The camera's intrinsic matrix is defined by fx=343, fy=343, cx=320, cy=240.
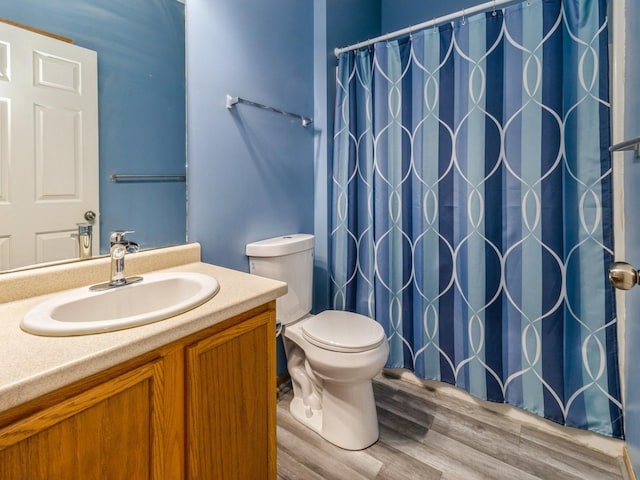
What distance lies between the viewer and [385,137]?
1877 millimetres

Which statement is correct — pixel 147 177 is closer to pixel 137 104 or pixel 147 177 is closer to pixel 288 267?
pixel 137 104

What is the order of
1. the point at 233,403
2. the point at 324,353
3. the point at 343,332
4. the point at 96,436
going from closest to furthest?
the point at 96,436 < the point at 233,403 < the point at 324,353 < the point at 343,332

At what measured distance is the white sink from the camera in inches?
28.3

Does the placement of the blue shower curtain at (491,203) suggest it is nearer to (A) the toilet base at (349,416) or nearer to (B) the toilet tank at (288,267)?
(B) the toilet tank at (288,267)

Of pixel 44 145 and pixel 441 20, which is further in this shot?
pixel 441 20

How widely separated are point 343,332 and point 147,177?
3.35 feet

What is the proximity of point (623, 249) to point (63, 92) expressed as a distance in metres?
2.04

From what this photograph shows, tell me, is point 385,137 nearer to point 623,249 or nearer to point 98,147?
point 623,249

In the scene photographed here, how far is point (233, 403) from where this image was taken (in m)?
0.94

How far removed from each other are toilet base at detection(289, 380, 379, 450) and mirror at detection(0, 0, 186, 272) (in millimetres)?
942

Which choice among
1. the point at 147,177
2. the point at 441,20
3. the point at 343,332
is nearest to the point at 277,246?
the point at 343,332

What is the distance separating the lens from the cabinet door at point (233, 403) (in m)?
0.84

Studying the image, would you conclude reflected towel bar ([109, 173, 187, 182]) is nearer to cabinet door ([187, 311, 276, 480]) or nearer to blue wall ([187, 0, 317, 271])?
blue wall ([187, 0, 317, 271])

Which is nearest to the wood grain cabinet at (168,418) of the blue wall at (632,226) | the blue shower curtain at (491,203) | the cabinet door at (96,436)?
the cabinet door at (96,436)
